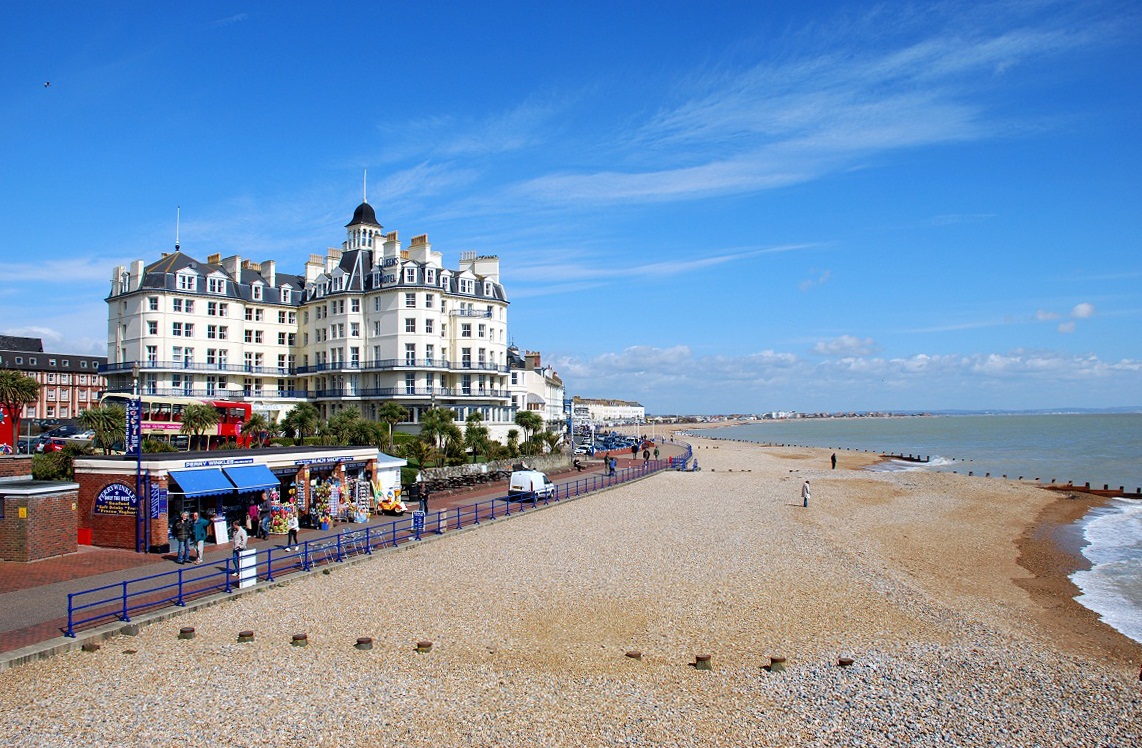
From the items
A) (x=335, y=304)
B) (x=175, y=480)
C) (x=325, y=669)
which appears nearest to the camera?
(x=325, y=669)

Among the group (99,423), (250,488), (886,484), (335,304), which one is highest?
(335,304)

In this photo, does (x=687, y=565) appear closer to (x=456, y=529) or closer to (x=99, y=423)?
(x=456, y=529)

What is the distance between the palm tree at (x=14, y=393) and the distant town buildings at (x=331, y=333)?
14.7 m

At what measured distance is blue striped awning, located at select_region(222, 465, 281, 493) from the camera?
2191 cm

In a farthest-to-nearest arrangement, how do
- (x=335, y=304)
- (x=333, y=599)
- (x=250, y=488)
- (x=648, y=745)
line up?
(x=335, y=304), (x=250, y=488), (x=333, y=599), (x=648, y=745)

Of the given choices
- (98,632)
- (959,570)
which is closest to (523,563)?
(98,632)

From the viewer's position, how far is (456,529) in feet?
83.7

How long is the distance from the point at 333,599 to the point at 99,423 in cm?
2244

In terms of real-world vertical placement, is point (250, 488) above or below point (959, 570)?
above

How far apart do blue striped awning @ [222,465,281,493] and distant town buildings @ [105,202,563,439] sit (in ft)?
101

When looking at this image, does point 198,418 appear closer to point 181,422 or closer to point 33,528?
point 181,422

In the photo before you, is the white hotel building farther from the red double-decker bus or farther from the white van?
the white van

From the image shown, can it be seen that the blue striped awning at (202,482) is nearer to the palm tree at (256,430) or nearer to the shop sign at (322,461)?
the shop sign at (322,461)

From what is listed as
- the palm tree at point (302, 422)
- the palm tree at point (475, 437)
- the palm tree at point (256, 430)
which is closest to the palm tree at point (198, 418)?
the palm tree at point (256, 430)
